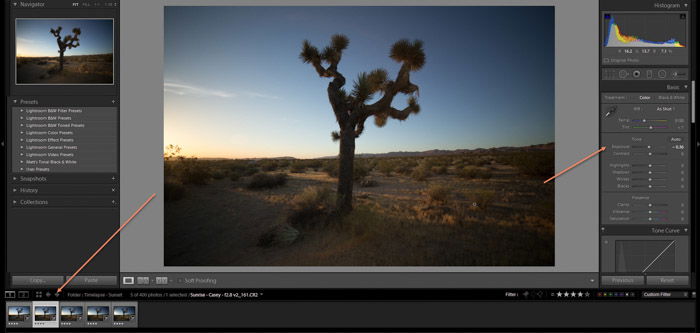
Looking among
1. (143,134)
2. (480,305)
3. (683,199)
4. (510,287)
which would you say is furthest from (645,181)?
(143,134)

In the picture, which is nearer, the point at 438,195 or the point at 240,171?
the point at 438,195

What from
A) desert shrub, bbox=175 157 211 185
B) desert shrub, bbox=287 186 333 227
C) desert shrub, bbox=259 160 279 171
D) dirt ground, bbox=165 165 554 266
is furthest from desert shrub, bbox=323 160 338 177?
desert shrub, bbox=287 186 333 227

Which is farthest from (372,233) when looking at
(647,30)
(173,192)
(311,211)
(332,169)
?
(332,169)

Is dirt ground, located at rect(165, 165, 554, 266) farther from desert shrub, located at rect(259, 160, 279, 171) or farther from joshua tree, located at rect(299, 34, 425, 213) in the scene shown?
desert shrub, located at rect(259, 160, 279, 171)

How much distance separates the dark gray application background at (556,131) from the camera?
9.20 feet

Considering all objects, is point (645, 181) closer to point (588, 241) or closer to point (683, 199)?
point (683, 199)

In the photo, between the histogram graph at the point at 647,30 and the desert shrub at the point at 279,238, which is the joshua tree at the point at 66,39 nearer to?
the desert shrub at the point at 279,238

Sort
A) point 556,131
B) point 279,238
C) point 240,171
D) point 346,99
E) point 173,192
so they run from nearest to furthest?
point 556,131 → point 279,238 → point 346,99 → point 173,192 → point 240,171

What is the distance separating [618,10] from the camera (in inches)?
109

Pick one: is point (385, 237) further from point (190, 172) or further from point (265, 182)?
point (190, 172)

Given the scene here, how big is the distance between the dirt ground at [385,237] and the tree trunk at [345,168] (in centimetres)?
40

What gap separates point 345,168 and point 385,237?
2.20m

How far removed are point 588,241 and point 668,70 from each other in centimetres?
220

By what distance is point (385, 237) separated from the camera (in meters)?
5.00
